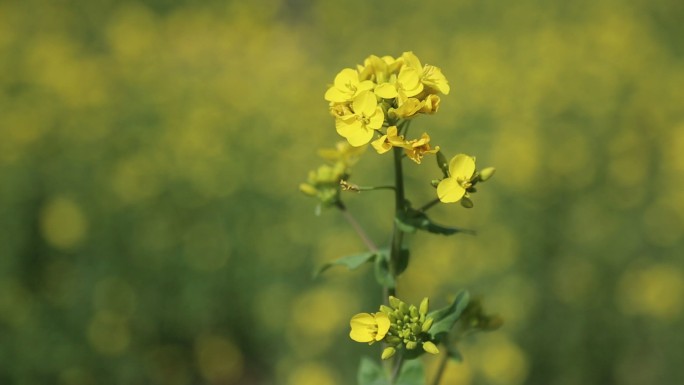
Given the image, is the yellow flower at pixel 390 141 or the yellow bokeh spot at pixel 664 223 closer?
the yellow flower at pixel 390 141

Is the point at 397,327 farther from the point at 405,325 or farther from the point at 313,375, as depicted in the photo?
the point at 313,375

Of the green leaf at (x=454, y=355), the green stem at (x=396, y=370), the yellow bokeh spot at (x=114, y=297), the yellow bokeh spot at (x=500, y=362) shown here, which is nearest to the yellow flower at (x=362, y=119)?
the green stem at (x=396, y=370)

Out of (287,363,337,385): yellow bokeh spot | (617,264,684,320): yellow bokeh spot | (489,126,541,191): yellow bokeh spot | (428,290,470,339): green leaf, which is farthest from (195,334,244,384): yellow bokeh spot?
(428,290,470,339): green leaf

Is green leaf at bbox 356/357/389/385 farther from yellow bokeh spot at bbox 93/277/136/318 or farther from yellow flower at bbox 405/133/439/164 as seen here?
yellow bokeh spot at bbox 93/277/136/318

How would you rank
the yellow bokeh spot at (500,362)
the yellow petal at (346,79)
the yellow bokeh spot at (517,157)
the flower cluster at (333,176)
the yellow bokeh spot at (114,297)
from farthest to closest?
the yellow bokeh spot at (517,157)
the yellow bokeh spot at (114,297)
the yellow bokeh spot at (500,362)
the flower cluster at (333,176)
the yellow petal at (346,79)

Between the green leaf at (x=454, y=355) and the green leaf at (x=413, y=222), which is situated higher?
the green leaf at (x=413, y=222)

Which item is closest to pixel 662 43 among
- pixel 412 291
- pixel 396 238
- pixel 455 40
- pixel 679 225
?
pixel 455 40

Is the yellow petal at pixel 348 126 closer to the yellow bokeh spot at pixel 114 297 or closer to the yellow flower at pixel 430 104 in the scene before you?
the yellow flower at pixel 430 104
